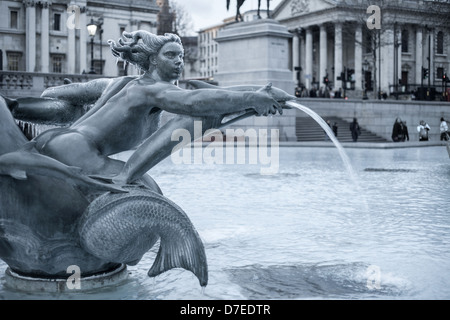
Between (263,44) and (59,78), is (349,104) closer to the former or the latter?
(263,44)

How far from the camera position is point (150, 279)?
15.2 ft

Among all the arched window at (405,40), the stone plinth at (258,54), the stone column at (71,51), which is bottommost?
the stone plinth at (258,54)

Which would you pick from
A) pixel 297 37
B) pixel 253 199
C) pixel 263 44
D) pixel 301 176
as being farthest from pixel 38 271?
pixel 297 37

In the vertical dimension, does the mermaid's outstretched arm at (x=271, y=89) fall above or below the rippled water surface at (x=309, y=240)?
above

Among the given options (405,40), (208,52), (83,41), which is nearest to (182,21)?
(83,41)

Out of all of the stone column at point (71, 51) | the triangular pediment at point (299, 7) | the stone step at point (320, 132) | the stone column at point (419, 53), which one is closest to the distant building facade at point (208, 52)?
the triangular pediment at point (299, 7)

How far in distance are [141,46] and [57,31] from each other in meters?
68.1

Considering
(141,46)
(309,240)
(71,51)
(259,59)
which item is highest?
(71,51)

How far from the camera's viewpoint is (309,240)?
20.6 feet

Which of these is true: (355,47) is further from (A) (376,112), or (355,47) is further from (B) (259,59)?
(B) (259,59)

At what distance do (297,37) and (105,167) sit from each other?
86484 mm

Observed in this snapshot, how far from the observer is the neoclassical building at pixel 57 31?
65.7 metres

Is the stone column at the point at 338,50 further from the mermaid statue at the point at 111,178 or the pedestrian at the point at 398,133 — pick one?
the mermaid statue at the point at 111,178

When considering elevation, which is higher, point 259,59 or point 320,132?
point 259,59
